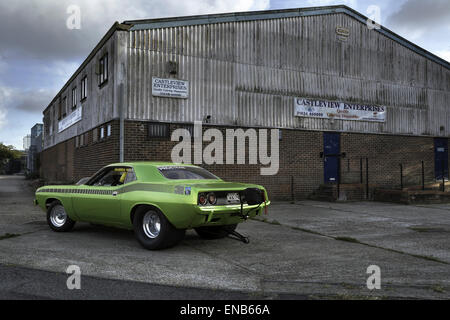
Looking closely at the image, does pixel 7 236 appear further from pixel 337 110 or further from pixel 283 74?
pixel 337 110

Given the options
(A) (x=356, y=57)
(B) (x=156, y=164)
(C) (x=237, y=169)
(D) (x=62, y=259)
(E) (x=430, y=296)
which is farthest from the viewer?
(A) (x=356, y=57)

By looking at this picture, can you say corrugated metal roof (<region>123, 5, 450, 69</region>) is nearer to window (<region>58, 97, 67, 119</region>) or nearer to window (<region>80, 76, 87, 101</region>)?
window (<region>80, 76, 87, 101</region>)

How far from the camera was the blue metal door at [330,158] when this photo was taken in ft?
56.8

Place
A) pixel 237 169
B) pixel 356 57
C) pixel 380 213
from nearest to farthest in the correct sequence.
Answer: pixel 380 213, pixel 237 169, pixel 356 57

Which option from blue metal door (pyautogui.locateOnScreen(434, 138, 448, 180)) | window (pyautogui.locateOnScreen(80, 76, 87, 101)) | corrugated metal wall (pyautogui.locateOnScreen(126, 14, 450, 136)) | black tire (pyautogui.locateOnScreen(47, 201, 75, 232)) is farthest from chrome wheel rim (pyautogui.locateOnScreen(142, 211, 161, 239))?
blue metal door (pyautogui.locateOnScreen(434, 138, 448, 180))

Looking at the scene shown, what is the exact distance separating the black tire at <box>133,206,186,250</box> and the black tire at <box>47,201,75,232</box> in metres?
2.18

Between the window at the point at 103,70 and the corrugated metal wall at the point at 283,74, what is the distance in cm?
185

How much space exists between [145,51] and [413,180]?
1380cm

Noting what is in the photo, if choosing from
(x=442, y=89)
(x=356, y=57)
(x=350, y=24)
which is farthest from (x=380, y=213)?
(x=442, y=89)

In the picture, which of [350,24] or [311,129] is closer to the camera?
[311,129]

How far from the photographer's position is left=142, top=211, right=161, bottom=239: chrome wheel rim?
642 centimetres

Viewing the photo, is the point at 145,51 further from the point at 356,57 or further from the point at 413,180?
the point at 413,180

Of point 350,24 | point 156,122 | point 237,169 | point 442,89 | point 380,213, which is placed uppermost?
point 350,24

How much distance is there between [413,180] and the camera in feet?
62.9
